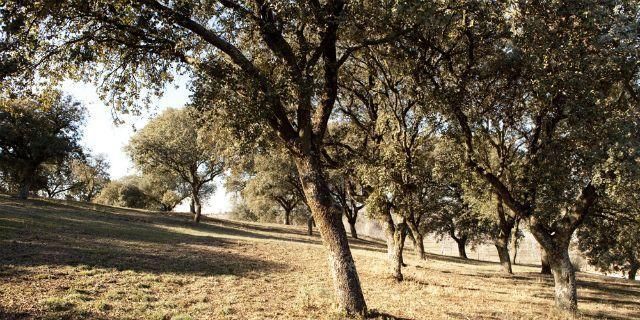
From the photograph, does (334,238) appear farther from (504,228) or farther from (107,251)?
(504,228)

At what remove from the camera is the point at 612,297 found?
22.6m

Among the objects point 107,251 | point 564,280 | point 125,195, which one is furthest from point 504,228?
point 125,195

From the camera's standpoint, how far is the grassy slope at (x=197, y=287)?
1030 cm

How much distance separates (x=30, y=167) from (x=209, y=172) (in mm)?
18229

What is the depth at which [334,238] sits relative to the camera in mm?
11188

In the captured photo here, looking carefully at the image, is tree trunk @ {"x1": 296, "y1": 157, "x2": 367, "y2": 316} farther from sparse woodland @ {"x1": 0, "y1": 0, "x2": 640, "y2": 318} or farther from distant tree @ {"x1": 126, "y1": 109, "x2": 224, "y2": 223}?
distant tree @ {"x1": 126, "y1": 109, "x2": 224, "y2": 223}

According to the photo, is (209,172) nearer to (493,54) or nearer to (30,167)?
(30,167)

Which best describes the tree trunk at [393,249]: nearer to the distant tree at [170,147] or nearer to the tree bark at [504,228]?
the tree bark at [504,228]

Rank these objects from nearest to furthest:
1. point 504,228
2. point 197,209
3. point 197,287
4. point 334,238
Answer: point 334,238
point 197,287
point 504,228
point 197,209

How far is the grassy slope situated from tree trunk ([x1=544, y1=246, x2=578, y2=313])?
0.61 meters

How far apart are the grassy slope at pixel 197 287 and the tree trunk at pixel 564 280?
2.01 feet

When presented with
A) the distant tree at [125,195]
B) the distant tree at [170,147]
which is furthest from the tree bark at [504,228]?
the distant tree at [125,195]

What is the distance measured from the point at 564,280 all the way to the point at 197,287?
1416 cm

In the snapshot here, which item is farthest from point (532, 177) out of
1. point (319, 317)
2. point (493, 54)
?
point (319, 317)
